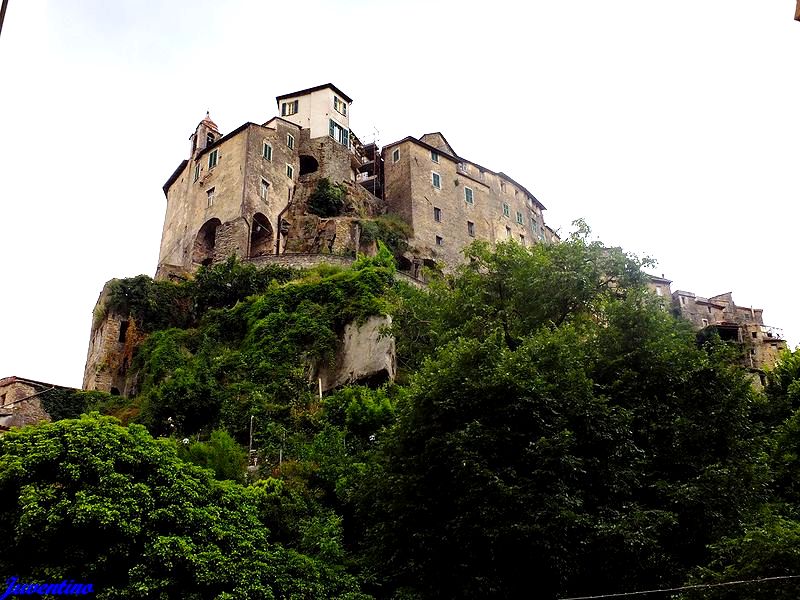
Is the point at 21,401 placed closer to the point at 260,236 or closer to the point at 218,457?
the point at 218,457

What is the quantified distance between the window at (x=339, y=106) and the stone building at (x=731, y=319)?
96.6 ft

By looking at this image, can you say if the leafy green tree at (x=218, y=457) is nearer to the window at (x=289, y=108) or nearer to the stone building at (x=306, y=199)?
the stone building at (x=306, y=199)

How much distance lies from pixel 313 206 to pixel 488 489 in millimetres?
36000

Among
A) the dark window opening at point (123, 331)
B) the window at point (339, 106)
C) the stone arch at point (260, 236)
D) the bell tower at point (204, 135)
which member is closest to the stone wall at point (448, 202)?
the window at point (339, 106)

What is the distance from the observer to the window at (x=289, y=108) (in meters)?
58.6

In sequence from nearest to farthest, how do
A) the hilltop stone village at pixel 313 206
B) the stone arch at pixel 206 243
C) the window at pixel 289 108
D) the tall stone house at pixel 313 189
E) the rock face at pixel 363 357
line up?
the rock face at pixel 363 357
the hilltop stone village at pixel 313 206
the tall stone house at pixel 313 189
the stone arch at pixel 206 243
the window at pixel 289 108

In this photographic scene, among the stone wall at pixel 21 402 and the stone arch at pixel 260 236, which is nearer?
the stone wall at pixel 21 402

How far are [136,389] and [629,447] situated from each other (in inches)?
1013

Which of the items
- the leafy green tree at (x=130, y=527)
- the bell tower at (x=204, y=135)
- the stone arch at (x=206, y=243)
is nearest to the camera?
the leafy green tree at (x=130, y=527)

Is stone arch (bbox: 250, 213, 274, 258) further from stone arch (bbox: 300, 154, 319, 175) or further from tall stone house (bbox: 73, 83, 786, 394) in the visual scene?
stone arch (bbox: 300, 154, 319, 175)

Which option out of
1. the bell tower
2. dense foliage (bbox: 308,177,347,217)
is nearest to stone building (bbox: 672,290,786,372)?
dense foliage (bbox: 308,177,347,217)

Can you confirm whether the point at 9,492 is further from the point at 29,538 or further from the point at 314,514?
the point at 314,514

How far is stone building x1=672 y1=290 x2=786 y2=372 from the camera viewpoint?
59.9 m

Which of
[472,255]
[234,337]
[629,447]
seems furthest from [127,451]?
[234,337]
